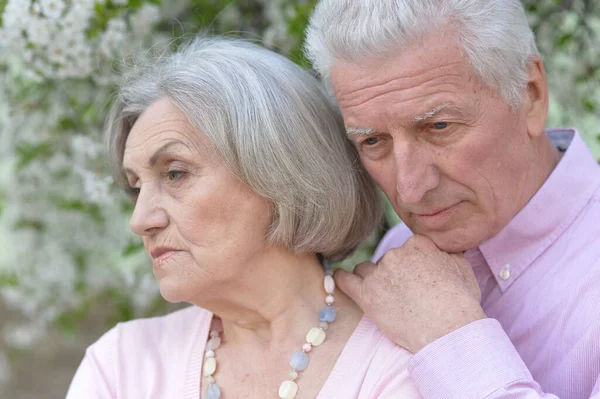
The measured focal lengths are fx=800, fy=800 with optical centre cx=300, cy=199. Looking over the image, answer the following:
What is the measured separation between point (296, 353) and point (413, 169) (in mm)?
696

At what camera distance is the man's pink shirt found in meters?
2.20

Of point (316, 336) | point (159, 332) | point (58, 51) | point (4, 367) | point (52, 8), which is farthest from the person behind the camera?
point (4, 367)

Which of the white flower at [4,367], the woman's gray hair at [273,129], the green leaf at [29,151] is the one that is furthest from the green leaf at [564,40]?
the white flower at [4,367]

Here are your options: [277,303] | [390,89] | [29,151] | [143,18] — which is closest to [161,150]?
[277,303]

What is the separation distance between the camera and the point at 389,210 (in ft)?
12.6

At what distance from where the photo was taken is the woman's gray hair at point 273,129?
247 cm

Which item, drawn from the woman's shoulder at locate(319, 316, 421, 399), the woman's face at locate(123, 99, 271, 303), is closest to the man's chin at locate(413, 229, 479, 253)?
the woman's shoulder at locate(319, 316, 421, 399)

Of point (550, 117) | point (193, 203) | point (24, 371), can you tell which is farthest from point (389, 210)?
point (24, 371)

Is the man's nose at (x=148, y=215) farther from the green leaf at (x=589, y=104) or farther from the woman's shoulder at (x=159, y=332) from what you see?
the green leaf at (x=589, y=104)

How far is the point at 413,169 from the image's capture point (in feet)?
7.88

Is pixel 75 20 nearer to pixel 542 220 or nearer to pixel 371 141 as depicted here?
pixel 371 141

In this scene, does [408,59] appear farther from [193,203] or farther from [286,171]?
[193,203]

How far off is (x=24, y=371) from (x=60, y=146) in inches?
160

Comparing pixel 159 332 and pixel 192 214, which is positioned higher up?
pixel 192 214
